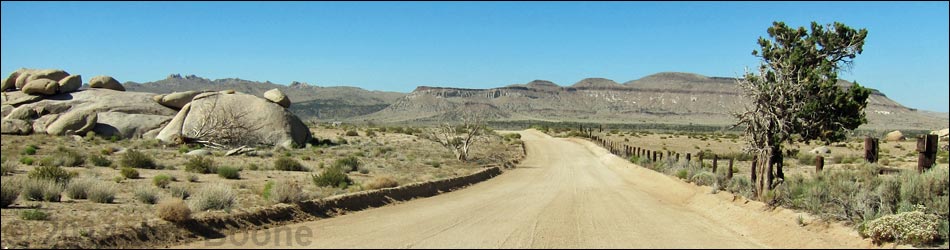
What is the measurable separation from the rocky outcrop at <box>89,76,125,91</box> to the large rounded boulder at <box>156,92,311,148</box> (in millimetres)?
11293

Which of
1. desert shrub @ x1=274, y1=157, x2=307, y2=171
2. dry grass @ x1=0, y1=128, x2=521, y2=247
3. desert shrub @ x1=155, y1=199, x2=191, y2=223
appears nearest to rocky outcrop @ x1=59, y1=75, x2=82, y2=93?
dry grass @ x1=0, y1=128, x2=521, y2=247

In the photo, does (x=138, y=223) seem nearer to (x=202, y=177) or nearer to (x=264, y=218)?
(x=264, y=218)

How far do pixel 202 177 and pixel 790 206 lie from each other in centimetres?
1845

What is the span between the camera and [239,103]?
45938 millimetres

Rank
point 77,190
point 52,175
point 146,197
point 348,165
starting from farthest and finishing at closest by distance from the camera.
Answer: point 348,165 < point 52,175 < point 146,197 < point 77,190

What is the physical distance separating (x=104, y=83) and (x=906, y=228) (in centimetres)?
5656

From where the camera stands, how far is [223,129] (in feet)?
139

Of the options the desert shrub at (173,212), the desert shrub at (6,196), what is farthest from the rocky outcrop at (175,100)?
the desert shrub at (173,212)

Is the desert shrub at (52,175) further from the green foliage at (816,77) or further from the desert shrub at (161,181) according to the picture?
the green foliage at (816,77)

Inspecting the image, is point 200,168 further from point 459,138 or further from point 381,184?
point 459,138

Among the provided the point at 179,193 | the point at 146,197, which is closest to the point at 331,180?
the point at 179,193

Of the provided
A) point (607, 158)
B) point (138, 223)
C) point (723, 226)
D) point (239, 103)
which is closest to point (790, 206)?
point (723, 226)

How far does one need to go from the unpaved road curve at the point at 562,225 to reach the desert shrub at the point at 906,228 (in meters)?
0.30

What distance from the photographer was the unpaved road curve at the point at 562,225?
35.9ft
